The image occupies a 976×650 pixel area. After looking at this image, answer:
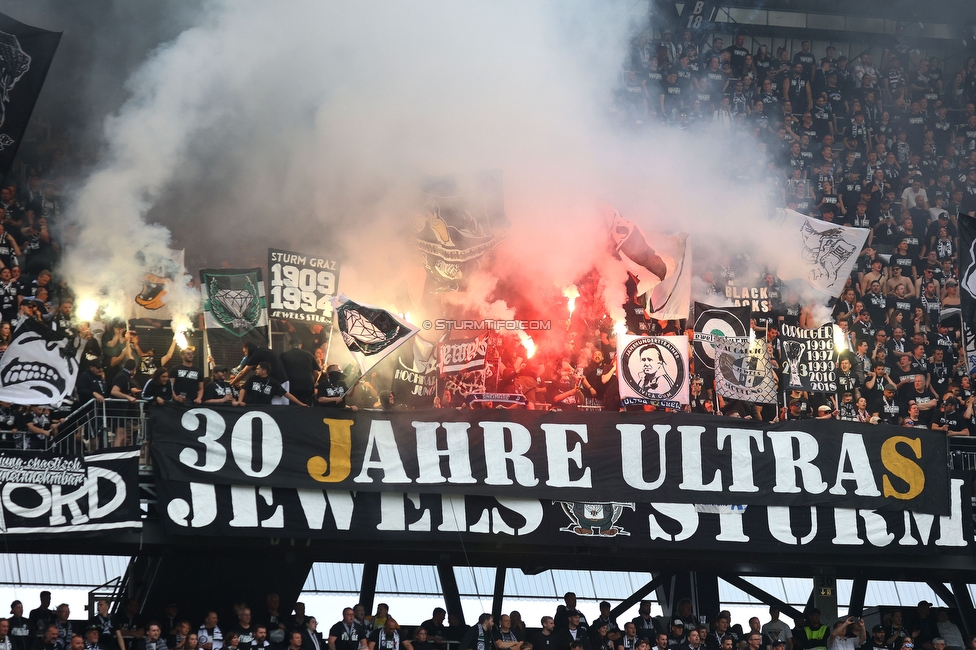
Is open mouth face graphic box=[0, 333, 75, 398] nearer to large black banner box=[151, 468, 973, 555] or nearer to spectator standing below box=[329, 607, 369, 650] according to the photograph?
large black banner box=[151, 468, 973, 555]

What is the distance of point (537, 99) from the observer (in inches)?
645

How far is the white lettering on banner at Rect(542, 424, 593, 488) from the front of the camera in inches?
477

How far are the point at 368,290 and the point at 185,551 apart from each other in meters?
4.27

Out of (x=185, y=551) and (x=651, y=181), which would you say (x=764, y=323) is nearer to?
(x=651, y=181)

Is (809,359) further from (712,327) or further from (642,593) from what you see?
(642,593)

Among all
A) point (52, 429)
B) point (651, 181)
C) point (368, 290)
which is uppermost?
point (651, 181)

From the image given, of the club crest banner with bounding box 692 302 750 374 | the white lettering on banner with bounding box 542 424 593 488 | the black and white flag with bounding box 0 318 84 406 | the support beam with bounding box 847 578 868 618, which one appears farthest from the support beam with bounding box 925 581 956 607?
the black and white flag with bounding box 0 318 84 406

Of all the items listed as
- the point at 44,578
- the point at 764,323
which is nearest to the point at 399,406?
the point at 764,323

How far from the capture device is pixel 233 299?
42.0ft

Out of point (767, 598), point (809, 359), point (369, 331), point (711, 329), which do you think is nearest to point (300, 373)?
point (369, 331)

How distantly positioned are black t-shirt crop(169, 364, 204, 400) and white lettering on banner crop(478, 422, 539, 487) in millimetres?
2729

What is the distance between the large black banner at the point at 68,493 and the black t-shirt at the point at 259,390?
4.29 feet

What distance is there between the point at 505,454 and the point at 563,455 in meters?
0.58

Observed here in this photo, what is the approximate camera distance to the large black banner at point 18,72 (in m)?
12.8
